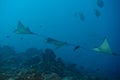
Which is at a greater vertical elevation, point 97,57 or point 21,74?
point 97,57

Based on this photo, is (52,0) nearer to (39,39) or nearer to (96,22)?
(96,22)

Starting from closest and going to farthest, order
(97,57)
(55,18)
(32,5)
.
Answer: (97,57) < (55,18) < (32,5)

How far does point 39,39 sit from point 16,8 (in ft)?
312

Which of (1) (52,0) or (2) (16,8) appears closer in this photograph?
(1) (52,0)

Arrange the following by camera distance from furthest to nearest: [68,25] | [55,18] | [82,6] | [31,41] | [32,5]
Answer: [32,5], [82,6], [55,18], [68,25], [31,41]

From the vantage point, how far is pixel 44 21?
87000 mm

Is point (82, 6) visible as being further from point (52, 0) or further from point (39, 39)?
point (39, 39)

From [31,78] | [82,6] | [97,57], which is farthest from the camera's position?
[82,6]

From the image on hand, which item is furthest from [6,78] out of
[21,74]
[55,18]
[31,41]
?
[55,18]

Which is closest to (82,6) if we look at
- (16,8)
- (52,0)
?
(52,0)

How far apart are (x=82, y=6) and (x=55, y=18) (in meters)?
26.1

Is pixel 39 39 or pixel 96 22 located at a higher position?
pixel 96 22

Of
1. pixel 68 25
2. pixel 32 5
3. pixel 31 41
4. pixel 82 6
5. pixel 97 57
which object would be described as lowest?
pixel 97 57

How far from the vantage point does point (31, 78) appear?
653 cm
